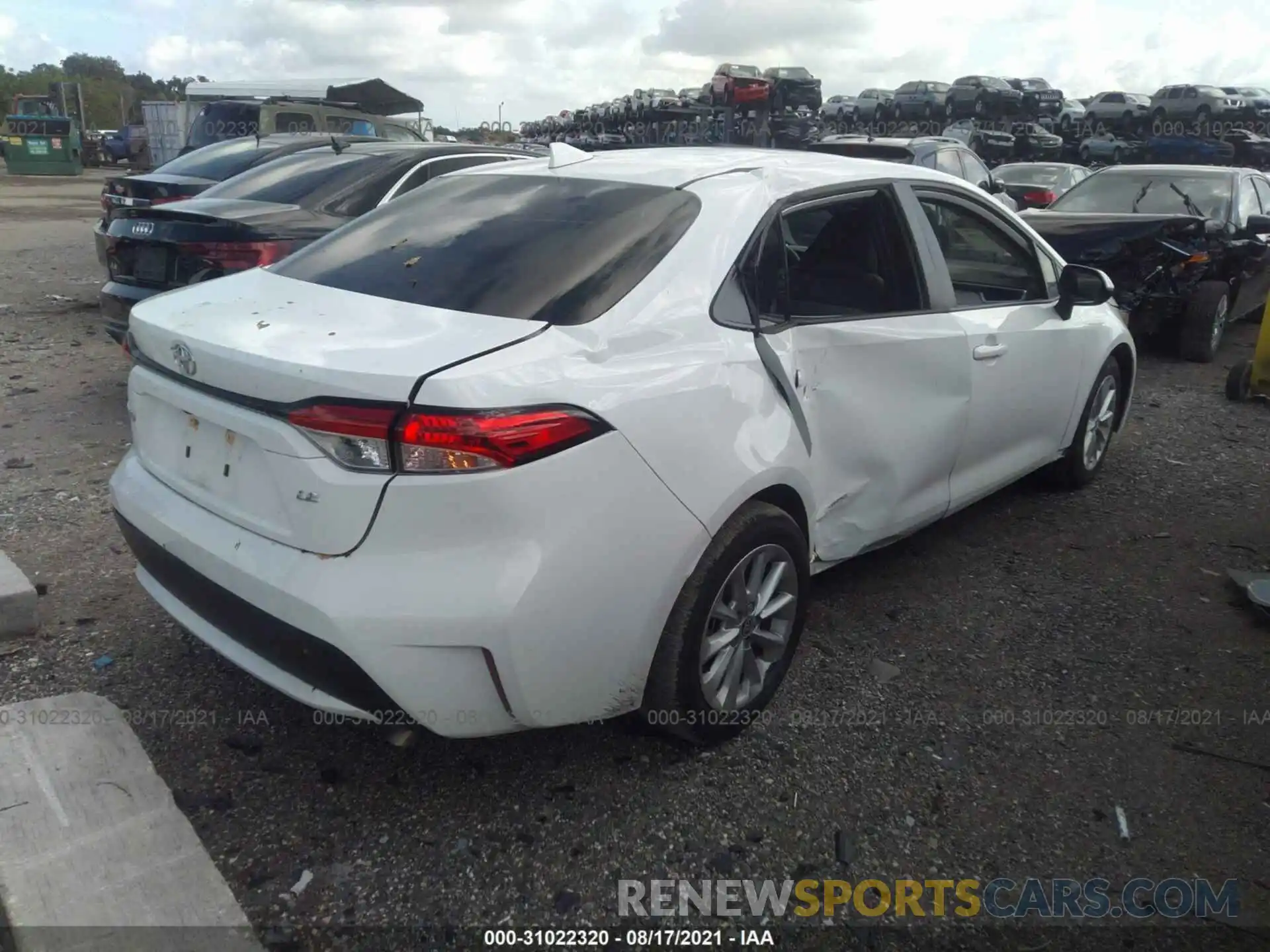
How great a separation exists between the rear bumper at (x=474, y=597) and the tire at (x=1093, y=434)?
306cm

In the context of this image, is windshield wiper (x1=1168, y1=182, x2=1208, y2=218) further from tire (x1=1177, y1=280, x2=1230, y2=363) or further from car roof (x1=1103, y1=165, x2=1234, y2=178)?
tire (x1=1177, y1=280, x2=1230, y2=363)

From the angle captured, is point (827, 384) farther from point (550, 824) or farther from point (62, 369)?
point (62, 369)

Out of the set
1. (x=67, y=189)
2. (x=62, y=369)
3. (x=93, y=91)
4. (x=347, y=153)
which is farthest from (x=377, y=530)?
(x=93, y=91)

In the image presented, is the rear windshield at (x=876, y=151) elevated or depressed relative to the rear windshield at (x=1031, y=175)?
elevated

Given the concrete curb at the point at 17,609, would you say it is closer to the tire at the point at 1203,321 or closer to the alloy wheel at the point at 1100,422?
the alloy wheel at the point at 1100,422

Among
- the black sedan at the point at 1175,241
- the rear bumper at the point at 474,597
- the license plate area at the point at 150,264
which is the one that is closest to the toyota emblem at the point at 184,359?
the rear bumper at the point at 474,597

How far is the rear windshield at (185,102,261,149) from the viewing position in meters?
15.0

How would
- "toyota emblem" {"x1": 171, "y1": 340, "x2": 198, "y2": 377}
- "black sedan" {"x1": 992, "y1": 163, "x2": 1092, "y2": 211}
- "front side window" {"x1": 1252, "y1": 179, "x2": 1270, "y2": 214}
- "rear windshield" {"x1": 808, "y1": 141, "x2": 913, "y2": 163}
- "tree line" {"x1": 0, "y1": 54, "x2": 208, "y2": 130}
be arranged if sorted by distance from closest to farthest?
"toyota emblem" {"x1": 171, "y1": 340, "x2": 198, "y2": 377} < "front side window" {"x1": 1252, "y1": 179, "x2": 1270, "y2": 214} < "rear windshield" {"x1": 808, "y1": 141, "x2": 913, "y2": 163} < "black sedan" {"x1": 992, "y1": 163, "x2": 1092, "y2": 211} < "tree line" {"x1": 0, "y1": 54, "x2": 208, "y2": 130}

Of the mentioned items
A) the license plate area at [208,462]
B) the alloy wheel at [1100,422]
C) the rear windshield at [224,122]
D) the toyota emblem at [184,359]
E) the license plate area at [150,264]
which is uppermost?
the rear windshield at [224,122]

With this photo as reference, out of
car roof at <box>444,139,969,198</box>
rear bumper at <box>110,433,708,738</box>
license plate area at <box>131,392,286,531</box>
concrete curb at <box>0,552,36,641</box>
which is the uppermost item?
car roof at <box>444,139,969,198</box>

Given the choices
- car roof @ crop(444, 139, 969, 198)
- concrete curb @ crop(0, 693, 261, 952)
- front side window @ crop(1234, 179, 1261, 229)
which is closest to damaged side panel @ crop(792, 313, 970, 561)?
car roof @ crop(444, 139, 969, 198)

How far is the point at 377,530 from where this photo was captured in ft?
7.33

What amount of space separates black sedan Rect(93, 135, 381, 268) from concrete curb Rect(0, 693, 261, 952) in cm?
528

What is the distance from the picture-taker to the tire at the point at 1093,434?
4.93 meters
